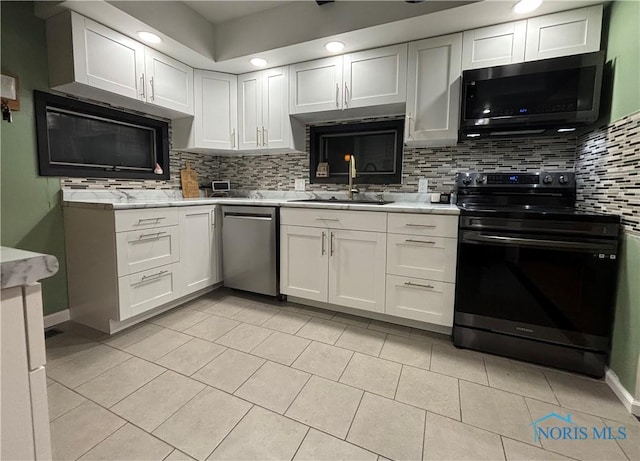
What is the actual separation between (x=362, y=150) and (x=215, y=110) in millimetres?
1483

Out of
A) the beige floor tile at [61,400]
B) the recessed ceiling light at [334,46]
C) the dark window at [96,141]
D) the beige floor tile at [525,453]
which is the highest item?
the recessed ceiling light at [334,46]

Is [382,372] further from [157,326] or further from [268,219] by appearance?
[157,326]

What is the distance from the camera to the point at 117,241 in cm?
197

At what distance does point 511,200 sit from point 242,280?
89.4 inches

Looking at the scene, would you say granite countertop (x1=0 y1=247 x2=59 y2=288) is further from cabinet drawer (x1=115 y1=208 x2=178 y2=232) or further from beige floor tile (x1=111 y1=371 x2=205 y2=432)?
cabinet drawer (x1=115 y1=208 x2=178 y2=232)

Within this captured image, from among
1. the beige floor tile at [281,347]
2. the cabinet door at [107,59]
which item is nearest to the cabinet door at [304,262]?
the beige floor tile at [281,347]

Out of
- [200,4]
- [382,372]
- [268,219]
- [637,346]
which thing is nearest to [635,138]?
[637,346]

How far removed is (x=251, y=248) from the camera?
8.79 ft

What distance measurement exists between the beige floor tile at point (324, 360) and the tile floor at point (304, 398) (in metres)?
0.01

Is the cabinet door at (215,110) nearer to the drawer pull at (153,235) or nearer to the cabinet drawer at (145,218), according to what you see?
the cabinet drawer at (145,218)

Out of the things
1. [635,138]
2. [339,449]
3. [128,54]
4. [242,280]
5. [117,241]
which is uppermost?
[128,54]

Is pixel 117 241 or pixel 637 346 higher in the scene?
pixel 117 241

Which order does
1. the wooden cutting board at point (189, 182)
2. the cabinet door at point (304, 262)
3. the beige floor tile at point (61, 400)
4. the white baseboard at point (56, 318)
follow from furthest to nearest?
the wooden cutting board at point (189, 182)
the cabinet door at point (304, 262)
the white baseboard at point (56, 318)
the beige floor tile at point (61, 400)
